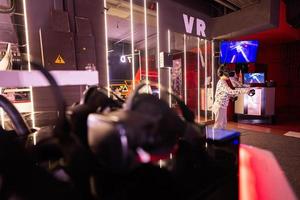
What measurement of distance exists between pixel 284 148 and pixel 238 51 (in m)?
3.14

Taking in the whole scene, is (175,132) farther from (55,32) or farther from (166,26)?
(166,26)

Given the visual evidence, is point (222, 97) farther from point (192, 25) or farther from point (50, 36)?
point (50, 36)

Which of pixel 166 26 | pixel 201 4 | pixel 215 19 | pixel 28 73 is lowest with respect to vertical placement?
pixel 28 73

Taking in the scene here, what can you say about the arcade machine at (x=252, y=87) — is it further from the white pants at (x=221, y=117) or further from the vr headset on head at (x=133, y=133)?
the vr headset on head at (x=133, y=133)

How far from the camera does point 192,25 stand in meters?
5.02

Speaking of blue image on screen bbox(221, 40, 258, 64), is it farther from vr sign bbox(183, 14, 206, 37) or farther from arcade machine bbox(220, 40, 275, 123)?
vr sign bbox(183, 14, 206, 37)

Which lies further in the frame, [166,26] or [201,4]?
[201,4]

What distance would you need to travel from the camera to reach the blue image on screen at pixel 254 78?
6.19 m

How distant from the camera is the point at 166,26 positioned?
4.36 metres

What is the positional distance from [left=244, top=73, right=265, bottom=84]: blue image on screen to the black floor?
6.32ft

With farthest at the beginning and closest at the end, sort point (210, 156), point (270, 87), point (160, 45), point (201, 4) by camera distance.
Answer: point (270, 87) < point (201, 4) < point (160, 45) < point (210, 156)

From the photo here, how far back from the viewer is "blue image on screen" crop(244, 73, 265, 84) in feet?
20.3

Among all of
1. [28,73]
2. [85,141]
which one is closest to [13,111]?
[28,73]

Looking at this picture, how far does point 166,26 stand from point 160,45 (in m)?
0.43
